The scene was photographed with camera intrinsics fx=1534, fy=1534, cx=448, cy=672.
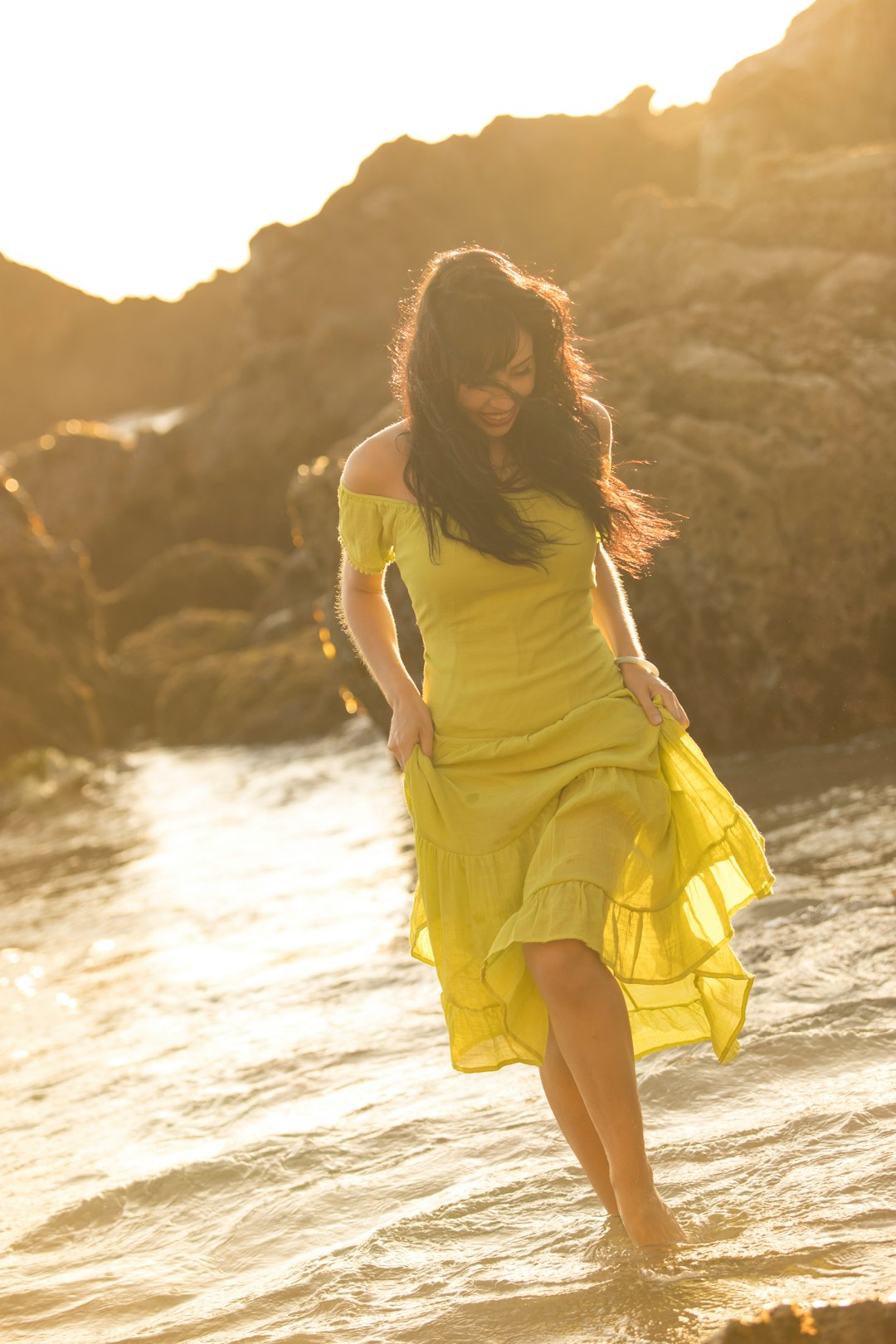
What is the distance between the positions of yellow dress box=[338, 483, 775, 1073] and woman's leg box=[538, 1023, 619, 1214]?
2.1 inches

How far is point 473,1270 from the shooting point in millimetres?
3400

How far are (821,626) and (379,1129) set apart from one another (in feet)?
15.1

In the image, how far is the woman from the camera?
3.16 m

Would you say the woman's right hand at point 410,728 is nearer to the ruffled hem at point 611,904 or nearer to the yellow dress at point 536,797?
the yellow dress at point 536,797

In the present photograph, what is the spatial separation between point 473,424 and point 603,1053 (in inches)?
53.1

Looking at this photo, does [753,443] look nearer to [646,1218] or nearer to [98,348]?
[646,1218]

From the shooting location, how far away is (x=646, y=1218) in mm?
3143

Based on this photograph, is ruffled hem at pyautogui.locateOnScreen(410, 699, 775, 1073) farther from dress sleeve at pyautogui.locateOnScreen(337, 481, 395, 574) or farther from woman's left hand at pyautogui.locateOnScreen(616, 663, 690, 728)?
dress sleeve at pyautogui.locateOnScreen(337, 481, 395, 574)

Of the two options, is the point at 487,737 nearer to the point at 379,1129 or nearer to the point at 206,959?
the point at 379,1129

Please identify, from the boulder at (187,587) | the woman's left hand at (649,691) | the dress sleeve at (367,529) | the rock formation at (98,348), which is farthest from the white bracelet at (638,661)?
the rock formation at (98,348)

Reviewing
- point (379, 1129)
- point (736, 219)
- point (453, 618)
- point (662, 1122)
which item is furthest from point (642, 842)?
point (736, 219)

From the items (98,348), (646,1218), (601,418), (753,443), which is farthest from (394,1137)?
(98,348)

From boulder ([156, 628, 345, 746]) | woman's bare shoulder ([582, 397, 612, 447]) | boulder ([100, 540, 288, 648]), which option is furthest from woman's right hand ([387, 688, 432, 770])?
boulder ([100, 540, 288, 648])

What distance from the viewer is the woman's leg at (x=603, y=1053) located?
3084 mm
